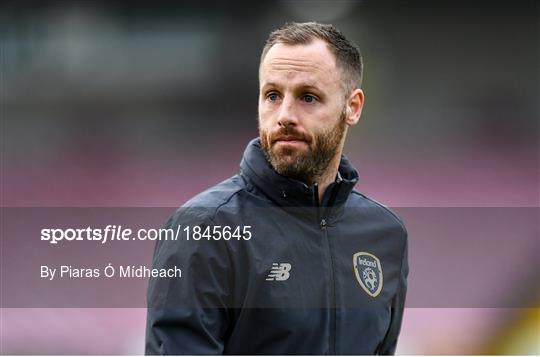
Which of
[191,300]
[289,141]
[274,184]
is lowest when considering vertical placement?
A: [191,300]

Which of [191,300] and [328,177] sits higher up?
[328,177]

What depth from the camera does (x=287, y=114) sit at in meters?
1.91

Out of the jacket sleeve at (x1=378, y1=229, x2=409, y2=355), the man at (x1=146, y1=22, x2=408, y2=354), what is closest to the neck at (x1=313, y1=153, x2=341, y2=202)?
the man at (x1=146, y1=22, x2=408, y2=354)

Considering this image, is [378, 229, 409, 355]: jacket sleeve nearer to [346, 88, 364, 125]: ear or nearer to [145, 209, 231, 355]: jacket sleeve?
[346, 88, 364, 125]: ear

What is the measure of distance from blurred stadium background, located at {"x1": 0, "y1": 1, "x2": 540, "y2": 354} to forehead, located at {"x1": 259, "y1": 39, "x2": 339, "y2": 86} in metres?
3.17

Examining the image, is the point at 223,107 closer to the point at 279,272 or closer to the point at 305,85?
the point at 305,85

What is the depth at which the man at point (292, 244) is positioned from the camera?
1760 mm

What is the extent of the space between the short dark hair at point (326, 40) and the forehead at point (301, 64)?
0.06ft

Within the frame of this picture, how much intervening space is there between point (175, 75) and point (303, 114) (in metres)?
3.80

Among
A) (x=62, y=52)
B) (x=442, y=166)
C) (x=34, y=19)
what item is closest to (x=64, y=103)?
(x=62, y=52)

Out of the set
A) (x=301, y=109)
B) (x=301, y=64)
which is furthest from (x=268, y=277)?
(x=301, y=64)

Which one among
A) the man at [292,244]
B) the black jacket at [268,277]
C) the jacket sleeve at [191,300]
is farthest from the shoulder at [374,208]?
the jacket sleeve at [191,300]

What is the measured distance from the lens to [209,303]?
175cm

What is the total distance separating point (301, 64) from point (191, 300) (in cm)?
71
